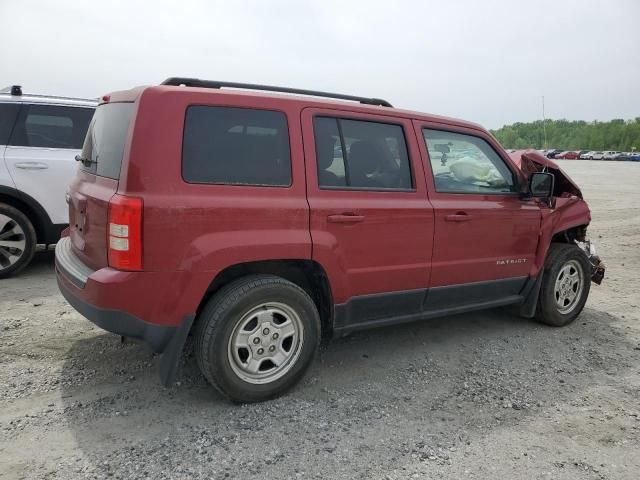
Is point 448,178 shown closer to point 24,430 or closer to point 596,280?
point 596,280

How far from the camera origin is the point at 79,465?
2.46m

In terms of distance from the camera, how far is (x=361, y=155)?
11.3ft

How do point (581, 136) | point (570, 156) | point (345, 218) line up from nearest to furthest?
point (345, 218), point (570, 156), point (581, 136)

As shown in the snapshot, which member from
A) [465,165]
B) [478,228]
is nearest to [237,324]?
[478,228]

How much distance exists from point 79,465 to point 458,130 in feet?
11.0

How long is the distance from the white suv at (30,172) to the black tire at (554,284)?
5.01 metres

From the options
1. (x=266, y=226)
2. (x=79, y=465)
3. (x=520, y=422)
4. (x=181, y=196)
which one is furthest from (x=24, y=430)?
(x=520, y=422)

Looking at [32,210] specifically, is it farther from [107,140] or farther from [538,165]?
[538,165]

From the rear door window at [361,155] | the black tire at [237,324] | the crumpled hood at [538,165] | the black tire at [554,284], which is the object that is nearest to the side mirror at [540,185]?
the crumpled hood at [538,165]

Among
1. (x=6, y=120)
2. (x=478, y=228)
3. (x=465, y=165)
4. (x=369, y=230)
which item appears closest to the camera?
(x=369, y=230)

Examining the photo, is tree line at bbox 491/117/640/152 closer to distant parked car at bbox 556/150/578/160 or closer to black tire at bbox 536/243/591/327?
distant parked car at bbox 556/150/578/160

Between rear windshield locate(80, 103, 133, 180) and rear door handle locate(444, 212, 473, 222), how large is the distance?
224 centimetres

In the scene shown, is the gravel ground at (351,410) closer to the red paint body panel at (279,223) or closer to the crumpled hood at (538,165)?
the red paint body panel at (279,223)

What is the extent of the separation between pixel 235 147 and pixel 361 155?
0.91 meters
